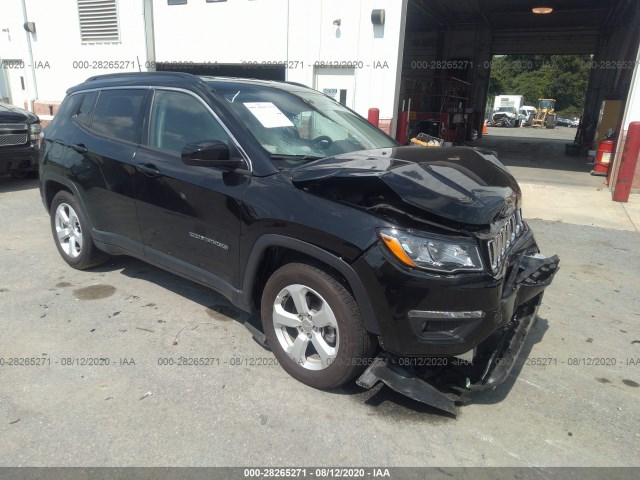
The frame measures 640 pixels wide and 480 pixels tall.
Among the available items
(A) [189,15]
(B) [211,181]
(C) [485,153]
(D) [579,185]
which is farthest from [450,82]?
(B) [211,181]

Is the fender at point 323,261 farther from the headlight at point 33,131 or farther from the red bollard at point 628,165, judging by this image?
the red bollard at point 628,165

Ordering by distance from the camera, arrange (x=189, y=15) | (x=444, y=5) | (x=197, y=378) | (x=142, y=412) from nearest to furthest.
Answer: (x=142, y=412) < (x=197, y=378) < (x=189, y=15) < (x=444, y=5)

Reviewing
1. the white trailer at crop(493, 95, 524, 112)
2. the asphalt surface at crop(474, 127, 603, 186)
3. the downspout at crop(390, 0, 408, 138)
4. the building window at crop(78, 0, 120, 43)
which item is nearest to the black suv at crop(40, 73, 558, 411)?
the downspout at crop(390, 0, 408, 138)

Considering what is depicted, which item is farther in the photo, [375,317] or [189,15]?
[189,15]

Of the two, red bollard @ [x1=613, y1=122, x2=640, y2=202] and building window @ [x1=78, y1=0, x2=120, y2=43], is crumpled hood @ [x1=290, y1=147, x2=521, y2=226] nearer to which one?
red bollard @ [x1=613, y1=122, x2=640, y2=202]

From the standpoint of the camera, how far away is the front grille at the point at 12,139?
818cm

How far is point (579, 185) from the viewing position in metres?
11.1

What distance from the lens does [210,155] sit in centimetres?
300

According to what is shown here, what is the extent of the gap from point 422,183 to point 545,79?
224 feet

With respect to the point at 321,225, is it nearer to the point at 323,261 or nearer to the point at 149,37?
the point at 323,261

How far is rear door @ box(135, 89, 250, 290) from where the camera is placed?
3209 millimetres


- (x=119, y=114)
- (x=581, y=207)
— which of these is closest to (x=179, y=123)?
(x=119, y=114)

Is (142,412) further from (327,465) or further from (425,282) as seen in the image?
(425,282)

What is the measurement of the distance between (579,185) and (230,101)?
33.5 ft
